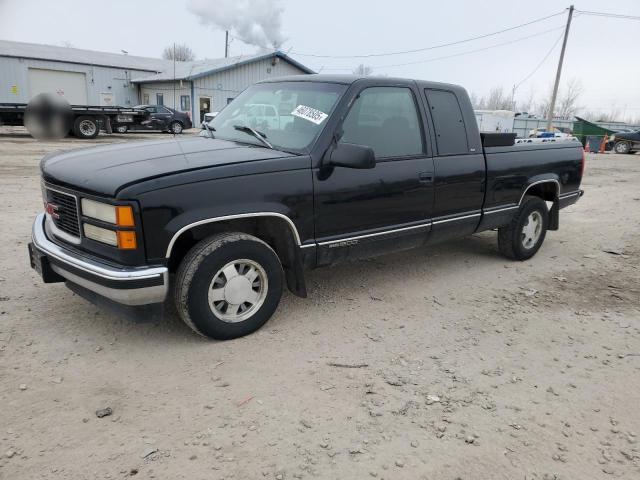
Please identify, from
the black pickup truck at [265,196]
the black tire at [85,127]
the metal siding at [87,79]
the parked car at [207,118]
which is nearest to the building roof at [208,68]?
the metal siding at [87,79]

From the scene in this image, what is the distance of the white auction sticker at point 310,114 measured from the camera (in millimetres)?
3906

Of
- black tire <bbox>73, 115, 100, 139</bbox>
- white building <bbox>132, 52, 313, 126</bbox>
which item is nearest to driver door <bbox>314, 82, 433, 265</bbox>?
black tire <bbox>73, 115, 100, 139</bbox>

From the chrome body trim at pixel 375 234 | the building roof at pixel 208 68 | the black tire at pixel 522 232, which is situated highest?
the building roof at pixel 208 68

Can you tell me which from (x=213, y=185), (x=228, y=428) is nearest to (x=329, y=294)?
(x=213, y=185)

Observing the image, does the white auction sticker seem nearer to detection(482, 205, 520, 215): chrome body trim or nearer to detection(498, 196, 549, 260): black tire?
detection(482, 205, 520, 215): chrome body trim

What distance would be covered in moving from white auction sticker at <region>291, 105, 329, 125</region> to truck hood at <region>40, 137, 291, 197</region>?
0.42 meters

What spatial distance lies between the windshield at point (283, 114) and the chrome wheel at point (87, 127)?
17358 millimetres

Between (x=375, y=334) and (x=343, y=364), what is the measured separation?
54 cm

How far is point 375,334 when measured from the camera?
12.6ft

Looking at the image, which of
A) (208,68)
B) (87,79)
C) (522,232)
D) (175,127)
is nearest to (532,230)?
(522,232)

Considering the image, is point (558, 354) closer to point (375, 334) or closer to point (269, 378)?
point (375, 334)

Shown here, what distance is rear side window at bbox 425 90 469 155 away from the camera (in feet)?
15.1

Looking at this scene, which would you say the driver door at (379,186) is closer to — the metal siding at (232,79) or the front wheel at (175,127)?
the front wheel at (175,127)

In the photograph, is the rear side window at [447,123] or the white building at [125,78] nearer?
the rear side window at [447,123]
